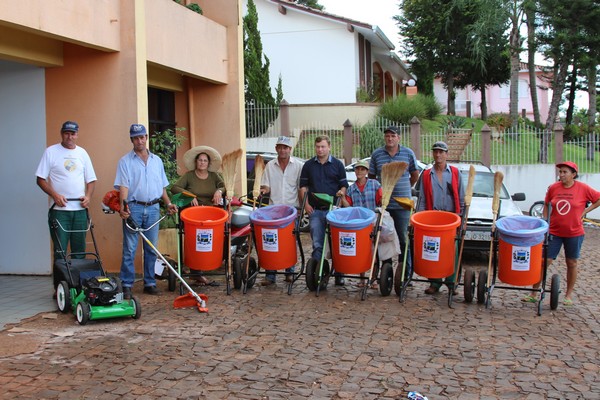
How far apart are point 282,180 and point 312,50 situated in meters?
19.3

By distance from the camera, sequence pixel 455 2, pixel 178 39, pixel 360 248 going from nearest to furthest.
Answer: pixel 360 248 → pixel 178 39 → pixel 455 2

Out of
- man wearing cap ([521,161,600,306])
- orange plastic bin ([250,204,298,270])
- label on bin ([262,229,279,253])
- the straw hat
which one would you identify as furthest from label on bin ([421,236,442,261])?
the straw hat

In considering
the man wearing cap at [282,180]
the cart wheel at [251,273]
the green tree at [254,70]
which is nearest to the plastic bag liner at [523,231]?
the man wearing cap at [282,180]

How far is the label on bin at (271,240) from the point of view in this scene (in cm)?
835

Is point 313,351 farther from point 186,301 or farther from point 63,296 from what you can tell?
point 63,296

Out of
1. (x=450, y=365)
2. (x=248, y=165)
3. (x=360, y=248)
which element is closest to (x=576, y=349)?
(x=450, y=365)

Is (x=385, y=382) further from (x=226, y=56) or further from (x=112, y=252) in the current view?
(x=226, y=56)

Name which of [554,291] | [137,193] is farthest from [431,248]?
[137,193]

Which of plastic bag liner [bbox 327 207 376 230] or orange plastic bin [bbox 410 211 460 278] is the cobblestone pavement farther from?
plastic bag liner [bbox 327 207 376 230]

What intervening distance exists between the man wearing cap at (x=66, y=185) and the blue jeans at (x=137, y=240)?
50cm

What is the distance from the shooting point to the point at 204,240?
→ 8.27 m

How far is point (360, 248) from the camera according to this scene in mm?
8070

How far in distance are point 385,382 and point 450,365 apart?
717mm

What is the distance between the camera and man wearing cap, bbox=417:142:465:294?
835 centimetres
